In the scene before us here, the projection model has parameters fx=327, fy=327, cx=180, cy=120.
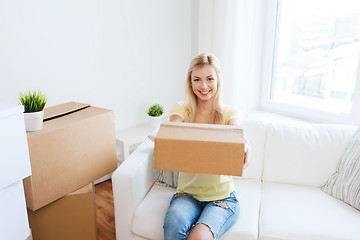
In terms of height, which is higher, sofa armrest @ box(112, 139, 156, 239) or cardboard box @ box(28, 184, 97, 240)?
sofa armrest @ box(112, 139, 156, 239)

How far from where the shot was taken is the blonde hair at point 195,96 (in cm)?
161

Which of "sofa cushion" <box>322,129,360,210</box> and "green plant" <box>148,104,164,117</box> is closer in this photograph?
"sofa cushion" <box>322,129,360,210</box>

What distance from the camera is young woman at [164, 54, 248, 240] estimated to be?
4.53ft

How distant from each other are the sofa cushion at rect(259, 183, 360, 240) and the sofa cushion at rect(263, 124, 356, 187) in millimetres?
72

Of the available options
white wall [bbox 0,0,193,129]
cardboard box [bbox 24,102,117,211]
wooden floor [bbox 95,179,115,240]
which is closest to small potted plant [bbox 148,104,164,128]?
white wall [bbox 0,0,193,129]

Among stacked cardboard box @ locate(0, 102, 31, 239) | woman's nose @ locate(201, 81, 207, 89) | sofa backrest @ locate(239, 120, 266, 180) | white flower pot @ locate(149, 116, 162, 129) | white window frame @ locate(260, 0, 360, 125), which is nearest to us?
stacked cardboard box @ locate(0, 102, 31, 239)

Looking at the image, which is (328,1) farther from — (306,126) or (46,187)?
(46,187)

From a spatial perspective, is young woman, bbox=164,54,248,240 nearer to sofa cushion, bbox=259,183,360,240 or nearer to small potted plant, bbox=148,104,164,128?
sofa cushion, bbox=259,183,360,240

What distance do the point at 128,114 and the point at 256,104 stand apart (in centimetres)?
108

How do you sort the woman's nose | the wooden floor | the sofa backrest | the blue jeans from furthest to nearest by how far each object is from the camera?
the wooden floor < the sofa backrest < the woman's nose < the blue jeans

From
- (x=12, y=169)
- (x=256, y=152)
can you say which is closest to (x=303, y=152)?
(x=256, y=152)

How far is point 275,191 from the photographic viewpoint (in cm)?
175

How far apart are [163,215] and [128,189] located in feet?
0.67

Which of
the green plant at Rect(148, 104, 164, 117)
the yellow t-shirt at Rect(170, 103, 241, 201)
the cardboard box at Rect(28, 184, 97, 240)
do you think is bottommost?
the cardboard box at Rect(28, 184, 97, 240)
